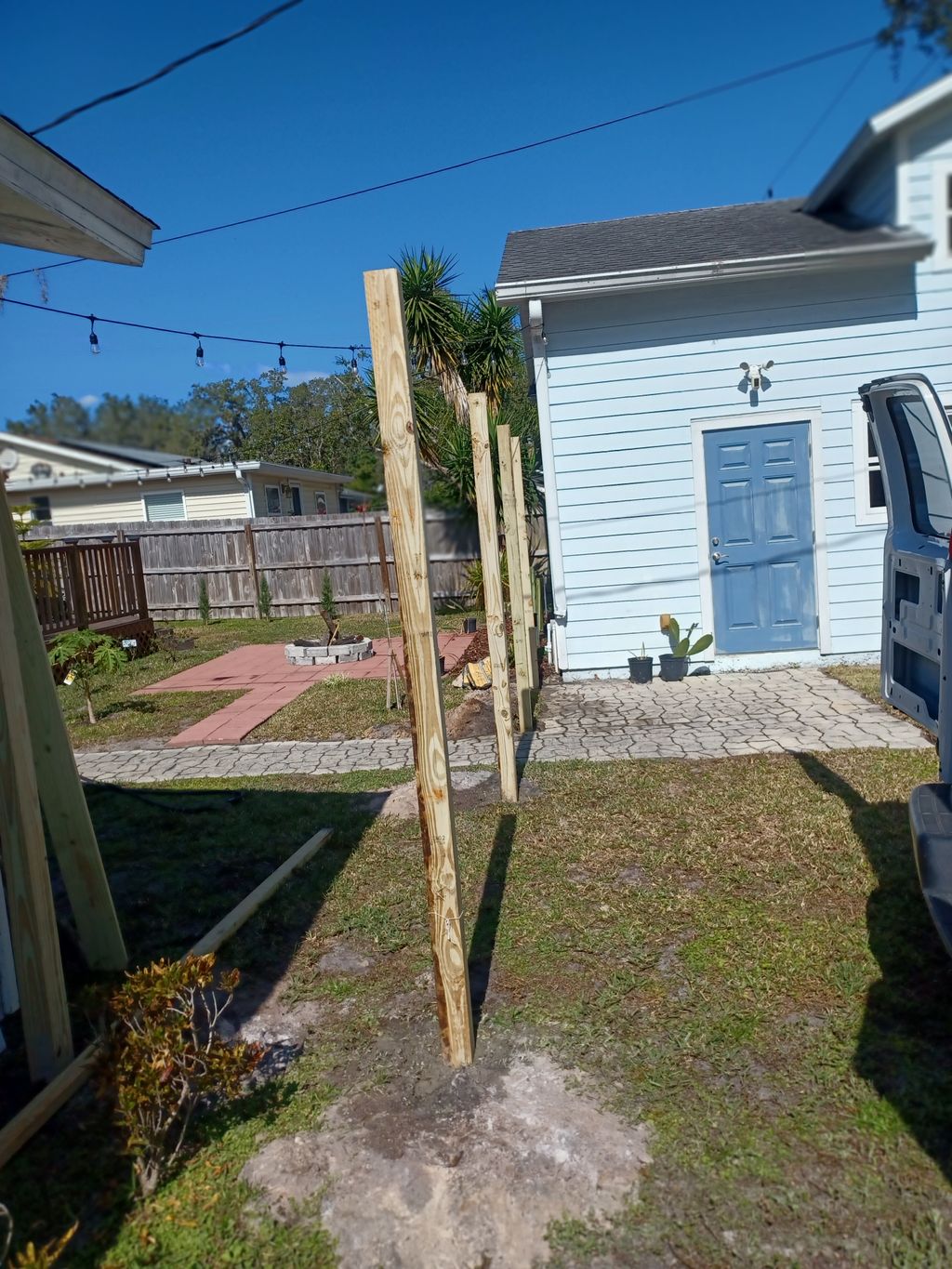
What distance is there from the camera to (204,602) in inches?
659

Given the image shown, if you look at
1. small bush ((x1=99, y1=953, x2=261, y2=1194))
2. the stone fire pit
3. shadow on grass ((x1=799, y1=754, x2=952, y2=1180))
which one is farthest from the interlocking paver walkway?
small bush ((x1=99, y1=953, x2=261, y2=1194))

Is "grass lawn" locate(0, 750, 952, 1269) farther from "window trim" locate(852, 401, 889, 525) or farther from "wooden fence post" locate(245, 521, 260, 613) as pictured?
"wooden fence post" locate(245, 521, 260, 613)

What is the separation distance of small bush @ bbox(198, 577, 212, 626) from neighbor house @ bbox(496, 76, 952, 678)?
947 cm

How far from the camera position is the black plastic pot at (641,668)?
343 inches

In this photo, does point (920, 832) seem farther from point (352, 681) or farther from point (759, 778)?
point (352, 681)

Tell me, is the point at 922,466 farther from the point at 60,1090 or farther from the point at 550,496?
the point at 550,496

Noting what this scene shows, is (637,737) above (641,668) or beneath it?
beneath

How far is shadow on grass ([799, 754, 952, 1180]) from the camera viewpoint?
2453 millimetres

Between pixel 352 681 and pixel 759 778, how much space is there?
5302 millimetres

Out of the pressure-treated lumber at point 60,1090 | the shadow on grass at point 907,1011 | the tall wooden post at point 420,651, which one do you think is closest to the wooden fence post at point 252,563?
the pressure-treated lumber at point 60,1090

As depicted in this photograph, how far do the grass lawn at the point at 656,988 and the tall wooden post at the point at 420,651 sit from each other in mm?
A: 351

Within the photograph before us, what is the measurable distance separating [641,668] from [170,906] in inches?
215

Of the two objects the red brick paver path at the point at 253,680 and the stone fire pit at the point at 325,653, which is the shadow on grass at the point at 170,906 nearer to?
the red brick paver path at the point at 253,680

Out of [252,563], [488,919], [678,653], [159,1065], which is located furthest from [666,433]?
[252,563]
